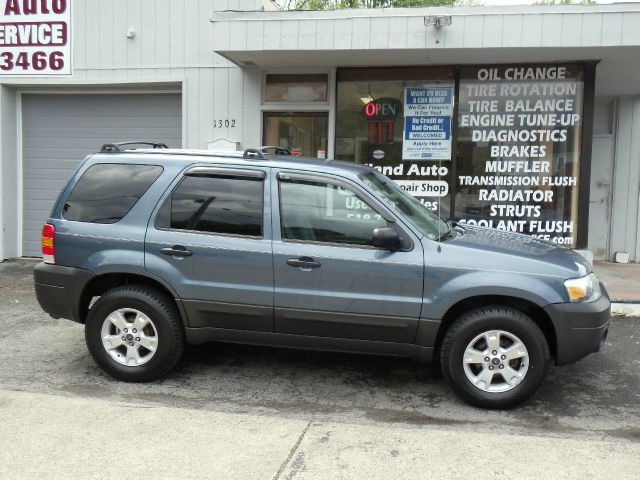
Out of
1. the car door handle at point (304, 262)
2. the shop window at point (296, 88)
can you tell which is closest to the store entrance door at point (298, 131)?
the shop window at point (296, 88)

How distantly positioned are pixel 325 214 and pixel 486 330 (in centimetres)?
145

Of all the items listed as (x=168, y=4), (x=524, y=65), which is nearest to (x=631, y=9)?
(x=524, y=65)

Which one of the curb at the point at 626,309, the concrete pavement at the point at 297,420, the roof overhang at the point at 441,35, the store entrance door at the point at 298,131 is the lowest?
the concrete pavement at the point at 297,420

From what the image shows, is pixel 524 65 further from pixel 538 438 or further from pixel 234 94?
pixel 538 438

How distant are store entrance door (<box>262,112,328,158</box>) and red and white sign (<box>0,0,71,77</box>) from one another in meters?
3.49

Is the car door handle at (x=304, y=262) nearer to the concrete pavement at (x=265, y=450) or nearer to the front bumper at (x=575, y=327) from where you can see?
the concrete pavement at (x=265, y=450)

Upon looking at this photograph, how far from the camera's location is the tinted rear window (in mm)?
5055

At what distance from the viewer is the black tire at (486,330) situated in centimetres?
442

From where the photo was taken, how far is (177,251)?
191 inches

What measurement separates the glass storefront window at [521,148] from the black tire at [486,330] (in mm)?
4857

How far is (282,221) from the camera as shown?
4809mm

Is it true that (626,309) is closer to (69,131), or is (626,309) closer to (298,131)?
(298,131)

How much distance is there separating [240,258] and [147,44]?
644 centimetres

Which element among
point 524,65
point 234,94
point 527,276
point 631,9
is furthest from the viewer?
point 234,94
